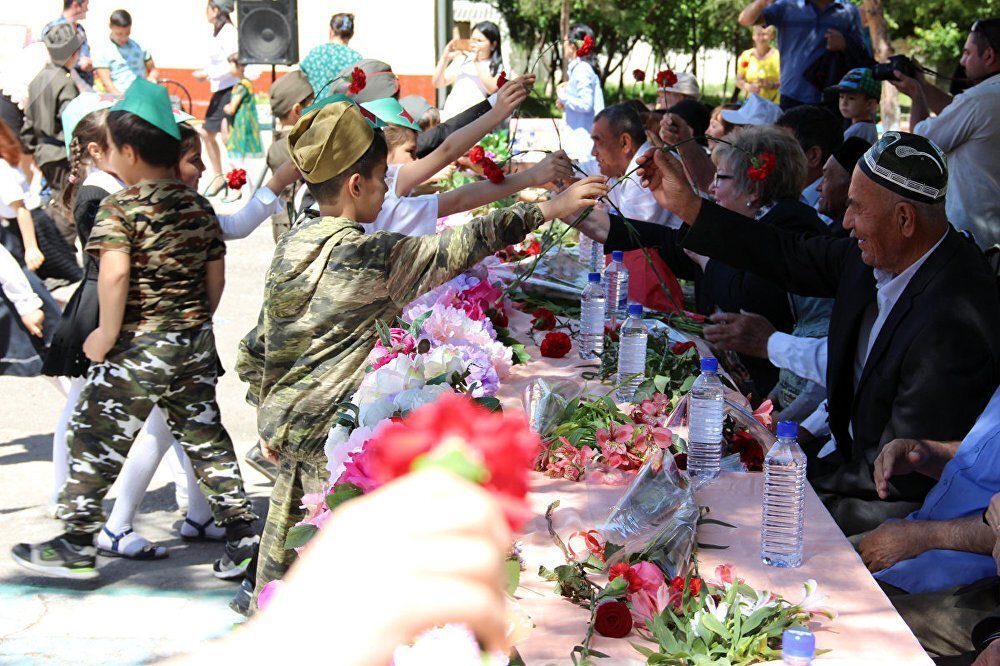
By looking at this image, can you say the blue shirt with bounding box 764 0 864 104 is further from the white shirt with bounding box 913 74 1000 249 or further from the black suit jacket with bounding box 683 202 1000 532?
the black suit jacket with bounding box 683 202 1000 532

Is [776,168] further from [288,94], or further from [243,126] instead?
[243,126]

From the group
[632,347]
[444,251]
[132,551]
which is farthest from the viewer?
[132,551]

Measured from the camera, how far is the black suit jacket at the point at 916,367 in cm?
325

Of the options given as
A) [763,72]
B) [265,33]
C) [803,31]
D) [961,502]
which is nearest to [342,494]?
[961,502]

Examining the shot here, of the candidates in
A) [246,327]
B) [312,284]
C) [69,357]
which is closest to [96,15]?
[246,327]

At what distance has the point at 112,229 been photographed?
12.9ft

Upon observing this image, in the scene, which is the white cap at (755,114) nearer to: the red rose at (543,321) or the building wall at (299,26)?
the red rose at (543,321)

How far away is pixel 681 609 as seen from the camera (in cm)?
210

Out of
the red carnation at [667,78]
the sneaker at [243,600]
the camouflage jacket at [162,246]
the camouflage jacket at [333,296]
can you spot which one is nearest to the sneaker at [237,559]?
the sneaker at [243,600]

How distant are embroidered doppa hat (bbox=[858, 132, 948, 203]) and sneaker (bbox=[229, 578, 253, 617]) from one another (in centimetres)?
269

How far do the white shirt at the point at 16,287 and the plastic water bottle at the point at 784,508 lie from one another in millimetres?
3796

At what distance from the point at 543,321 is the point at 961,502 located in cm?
198

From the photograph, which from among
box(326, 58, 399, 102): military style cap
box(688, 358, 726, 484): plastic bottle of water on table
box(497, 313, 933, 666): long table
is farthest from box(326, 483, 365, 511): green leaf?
box(326, 58, 399, 102): military style cap

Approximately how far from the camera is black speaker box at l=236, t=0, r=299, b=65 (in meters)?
12.8
